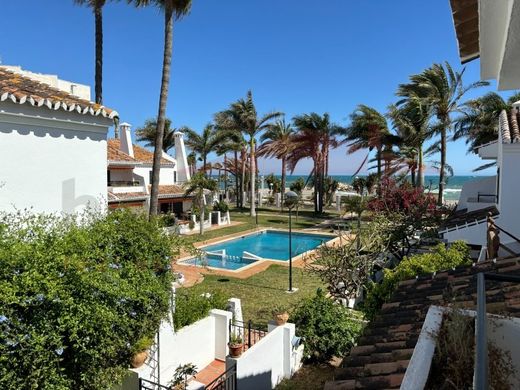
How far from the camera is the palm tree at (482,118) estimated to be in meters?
27.4

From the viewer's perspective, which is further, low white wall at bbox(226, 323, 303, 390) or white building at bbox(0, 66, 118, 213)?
low white wall at bbox(226, 323, 303, 390)

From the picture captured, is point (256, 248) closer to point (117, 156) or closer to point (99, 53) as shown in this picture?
point (117, 156)

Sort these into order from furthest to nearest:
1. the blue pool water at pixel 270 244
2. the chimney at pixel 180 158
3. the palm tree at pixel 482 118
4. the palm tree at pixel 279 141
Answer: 1. the palm tree at pixel 279 141
2. the chimney at pixel 180 158
3. the palm tree at pixel 482 118
4. the blue pool water at pixel 270 244

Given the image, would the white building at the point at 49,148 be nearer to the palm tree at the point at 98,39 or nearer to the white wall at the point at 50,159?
the white wall at the point at 50,159

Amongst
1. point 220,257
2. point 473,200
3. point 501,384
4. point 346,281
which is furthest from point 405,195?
point 501,384

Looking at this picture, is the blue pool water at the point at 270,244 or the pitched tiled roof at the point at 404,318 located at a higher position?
the pitched tiled roof at the point at 404,318

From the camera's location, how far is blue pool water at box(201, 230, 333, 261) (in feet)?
85.3

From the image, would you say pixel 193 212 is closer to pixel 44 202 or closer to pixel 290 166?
pixel 290 166

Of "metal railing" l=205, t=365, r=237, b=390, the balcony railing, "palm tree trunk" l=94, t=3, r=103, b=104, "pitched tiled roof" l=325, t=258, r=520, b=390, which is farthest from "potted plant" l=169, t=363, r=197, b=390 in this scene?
the balcony railing

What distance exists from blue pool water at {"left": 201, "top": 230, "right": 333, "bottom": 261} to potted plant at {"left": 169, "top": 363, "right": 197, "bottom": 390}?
15.8m

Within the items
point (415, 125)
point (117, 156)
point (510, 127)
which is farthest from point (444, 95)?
point (117, 156)

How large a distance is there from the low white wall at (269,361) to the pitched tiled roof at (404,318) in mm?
3999

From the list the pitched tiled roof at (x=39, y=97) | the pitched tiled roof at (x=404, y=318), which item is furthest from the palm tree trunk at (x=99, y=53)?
the pitched tiled roof at (x=404, y=318)

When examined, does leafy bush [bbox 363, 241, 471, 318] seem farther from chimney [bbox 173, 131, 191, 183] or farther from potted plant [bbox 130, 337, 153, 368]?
chimney [bbox 173, 131, 191, 183]
